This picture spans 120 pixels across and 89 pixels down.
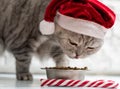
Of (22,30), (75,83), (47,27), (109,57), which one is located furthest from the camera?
(109,57)

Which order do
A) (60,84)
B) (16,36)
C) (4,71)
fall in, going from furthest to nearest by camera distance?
(4,71), (16,36), (60,84)

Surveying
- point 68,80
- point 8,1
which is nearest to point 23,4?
point 8,1

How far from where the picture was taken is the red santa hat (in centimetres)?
107

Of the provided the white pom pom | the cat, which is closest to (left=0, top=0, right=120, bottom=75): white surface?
the cat

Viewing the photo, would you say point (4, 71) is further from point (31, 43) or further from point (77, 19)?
point (77, 19)

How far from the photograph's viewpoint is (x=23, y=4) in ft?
4.41

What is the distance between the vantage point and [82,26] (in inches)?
42.2

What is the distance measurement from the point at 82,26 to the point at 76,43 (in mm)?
62

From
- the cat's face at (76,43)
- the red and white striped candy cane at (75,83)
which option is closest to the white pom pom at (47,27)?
the cat's face at (76,43)

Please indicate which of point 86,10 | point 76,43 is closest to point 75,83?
point 76,43

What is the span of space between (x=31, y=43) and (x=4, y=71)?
17.6 inches

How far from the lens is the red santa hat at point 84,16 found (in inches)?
42.0

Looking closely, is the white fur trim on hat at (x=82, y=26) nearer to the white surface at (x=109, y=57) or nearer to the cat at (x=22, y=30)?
the cat at (x=22, y=30)

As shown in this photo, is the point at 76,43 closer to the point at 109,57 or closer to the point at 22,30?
the point at 22,30
